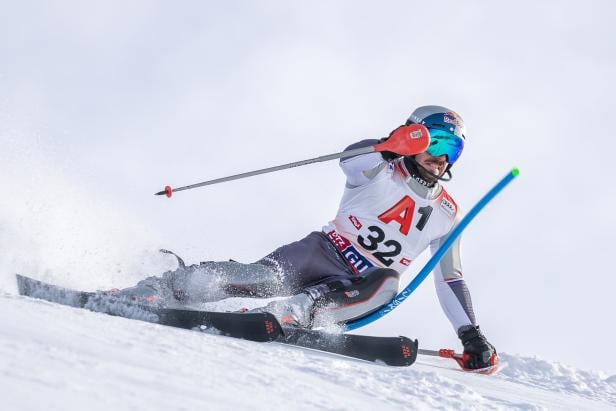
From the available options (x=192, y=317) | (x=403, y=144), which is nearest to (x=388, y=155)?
(x=403, y=144)

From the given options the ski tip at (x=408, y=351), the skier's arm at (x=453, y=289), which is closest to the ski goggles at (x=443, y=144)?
the skier's arm at (x=453, y=289)

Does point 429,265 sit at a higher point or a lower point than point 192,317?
higher

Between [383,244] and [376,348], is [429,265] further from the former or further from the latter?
[376,348]

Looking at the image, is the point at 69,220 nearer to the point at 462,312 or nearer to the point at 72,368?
the point at 462,312

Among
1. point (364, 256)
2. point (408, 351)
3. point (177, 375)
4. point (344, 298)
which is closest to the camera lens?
point (177, 375)

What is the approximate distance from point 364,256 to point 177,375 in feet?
10.3

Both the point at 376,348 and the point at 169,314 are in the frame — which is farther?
the point at 376,348

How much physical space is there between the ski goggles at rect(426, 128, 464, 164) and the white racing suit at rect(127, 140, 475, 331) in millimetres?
276

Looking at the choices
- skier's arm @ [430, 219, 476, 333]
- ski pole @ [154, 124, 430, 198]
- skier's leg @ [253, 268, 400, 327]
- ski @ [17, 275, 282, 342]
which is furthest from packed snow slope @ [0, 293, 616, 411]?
ski pole @ [154, 124, 430, 198]

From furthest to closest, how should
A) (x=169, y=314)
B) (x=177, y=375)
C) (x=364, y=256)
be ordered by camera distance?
(x=364, y=256) < (x=169, y=314) < (x=177, y=375)

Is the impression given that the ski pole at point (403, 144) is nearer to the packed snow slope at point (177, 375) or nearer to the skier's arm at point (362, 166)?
the skier's arm at point (362, 166)

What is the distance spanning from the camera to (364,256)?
5.92m

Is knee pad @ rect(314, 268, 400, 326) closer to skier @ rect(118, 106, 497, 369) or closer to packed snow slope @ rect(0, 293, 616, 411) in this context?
skier @ rect(118, 106, 497, 369)

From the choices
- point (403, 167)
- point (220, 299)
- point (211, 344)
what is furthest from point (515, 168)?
point (211, 344)
